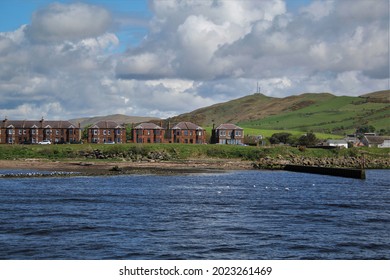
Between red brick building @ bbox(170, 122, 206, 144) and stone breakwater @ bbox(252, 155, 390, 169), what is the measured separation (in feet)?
127

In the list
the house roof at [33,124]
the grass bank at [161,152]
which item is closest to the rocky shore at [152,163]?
the grass bank at [161,152]

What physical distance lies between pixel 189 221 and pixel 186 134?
405 feet

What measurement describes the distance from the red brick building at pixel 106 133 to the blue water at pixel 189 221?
91.5 meters

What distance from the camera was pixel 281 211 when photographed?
48.4m

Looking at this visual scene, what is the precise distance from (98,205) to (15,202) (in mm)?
7709

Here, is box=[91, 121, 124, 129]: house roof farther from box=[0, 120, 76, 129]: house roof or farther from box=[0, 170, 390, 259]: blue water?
box=[0, 170, 390, 259]: blue water

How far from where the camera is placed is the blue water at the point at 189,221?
104 ft

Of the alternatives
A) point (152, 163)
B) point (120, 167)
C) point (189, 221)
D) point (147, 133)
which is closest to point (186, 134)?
point (147, 133)

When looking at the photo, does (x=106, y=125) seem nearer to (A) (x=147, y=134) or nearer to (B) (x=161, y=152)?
(A) (x=147, y=134)

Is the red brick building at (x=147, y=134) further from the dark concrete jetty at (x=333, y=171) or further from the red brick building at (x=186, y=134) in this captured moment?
the dark concrete jetty at (x=333, y=171)

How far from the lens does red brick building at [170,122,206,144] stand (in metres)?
164

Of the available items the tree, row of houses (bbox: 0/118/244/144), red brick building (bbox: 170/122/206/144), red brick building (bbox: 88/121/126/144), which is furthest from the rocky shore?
red brick building (bbox: 88/121/126/144)

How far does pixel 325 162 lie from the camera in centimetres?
12600
